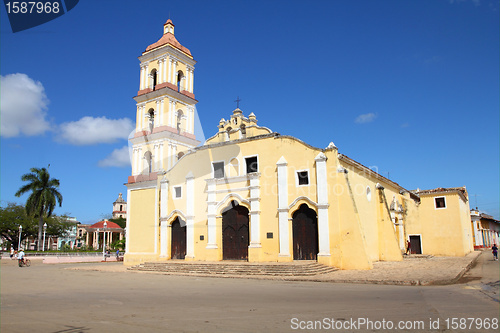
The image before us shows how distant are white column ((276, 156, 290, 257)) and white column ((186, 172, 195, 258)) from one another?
6.13 m

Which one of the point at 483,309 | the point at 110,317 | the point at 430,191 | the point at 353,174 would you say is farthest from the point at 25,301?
the point at 430,191

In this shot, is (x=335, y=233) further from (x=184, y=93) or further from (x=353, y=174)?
(x=184, y=93)

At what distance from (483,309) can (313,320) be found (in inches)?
147

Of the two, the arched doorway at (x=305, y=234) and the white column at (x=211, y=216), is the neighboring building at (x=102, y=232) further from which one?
the arched doorway at (x=305, y=234)

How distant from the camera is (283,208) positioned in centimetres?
2047

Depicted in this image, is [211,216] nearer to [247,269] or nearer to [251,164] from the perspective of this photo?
[251,164]

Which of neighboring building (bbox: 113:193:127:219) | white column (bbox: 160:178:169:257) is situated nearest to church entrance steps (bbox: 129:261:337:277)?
white column (bbox: 160:178:169:257)

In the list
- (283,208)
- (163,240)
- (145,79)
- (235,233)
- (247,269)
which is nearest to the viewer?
(247,269)

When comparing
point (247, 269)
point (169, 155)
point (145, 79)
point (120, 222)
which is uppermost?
point (145, 79)

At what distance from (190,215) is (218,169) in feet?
11.4

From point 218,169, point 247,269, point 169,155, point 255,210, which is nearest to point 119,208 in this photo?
point 169,155

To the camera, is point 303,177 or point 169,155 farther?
point 169,155

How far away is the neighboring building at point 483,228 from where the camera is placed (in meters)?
47.5

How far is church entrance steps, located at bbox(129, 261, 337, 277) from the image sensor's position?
16844 millimetres
